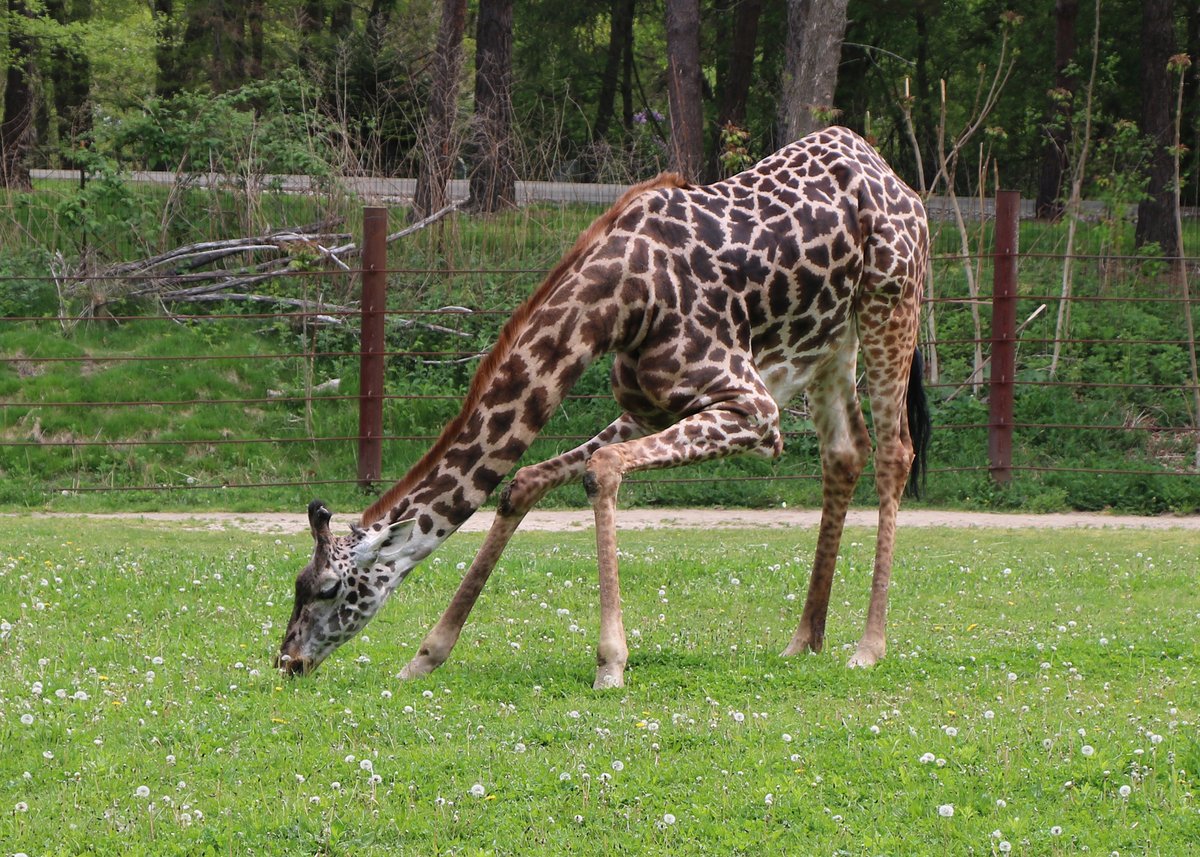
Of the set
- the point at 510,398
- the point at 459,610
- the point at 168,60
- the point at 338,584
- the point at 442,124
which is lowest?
the point at 459,610

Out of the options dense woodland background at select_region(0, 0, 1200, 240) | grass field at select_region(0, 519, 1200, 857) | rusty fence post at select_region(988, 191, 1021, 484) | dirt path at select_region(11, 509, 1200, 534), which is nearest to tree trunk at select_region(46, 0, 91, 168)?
dense woodland background at select_region(0, 0, 1200, 240)

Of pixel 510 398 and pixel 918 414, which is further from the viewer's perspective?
pixel 918 414

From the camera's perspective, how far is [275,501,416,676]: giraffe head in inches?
251

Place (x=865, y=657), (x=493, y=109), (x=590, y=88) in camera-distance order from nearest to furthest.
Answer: (x=865, y=657), (x=493, y=109), (x=590, y=88)

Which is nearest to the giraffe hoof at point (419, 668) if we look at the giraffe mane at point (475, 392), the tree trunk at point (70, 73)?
the giraffe mane at point (475, 392)

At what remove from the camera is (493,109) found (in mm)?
20875

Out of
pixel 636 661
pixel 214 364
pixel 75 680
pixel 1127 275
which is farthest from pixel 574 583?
pixel 1127 275

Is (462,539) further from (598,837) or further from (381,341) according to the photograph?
(598,837)

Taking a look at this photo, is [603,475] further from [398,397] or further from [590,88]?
[590,88]

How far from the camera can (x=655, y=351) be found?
22.0ft

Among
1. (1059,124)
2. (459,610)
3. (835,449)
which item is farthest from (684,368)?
(1059,124)

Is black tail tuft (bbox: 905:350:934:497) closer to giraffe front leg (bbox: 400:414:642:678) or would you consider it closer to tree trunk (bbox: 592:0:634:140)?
giraffe front leg (bbox: 400:414:642:678)

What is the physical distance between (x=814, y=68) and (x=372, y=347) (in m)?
6.72

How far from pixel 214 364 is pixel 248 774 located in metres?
12.2
